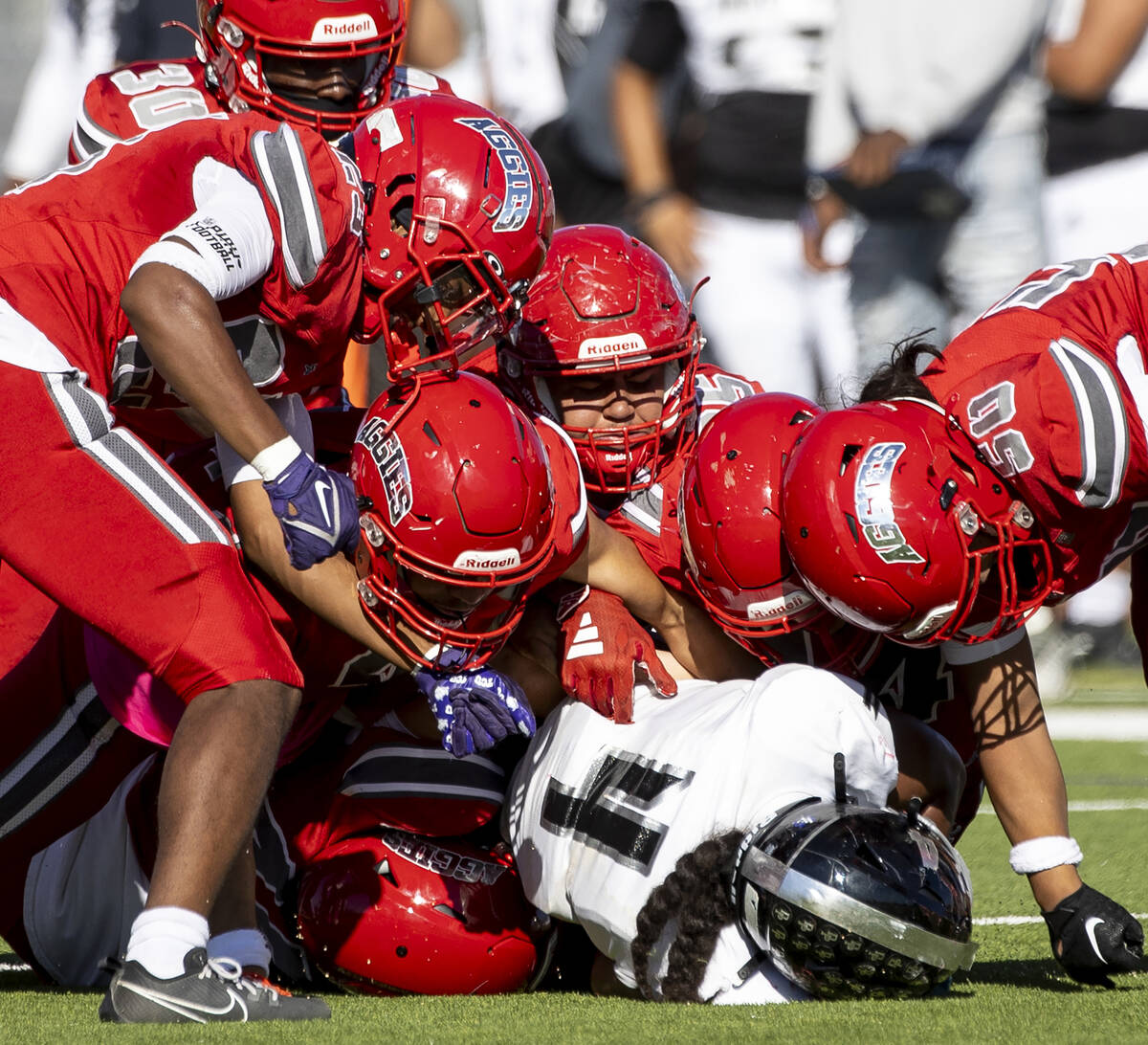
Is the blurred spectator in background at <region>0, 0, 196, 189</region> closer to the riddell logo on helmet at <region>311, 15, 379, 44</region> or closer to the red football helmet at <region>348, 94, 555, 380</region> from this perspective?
the riddell logo on helmet at <region>311, 15, 379, 44</region>

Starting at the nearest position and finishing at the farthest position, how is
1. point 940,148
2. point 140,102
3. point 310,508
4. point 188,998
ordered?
point 188,998 → point 310,508 → point 140,102 → point 940,148

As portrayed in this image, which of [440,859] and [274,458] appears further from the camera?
[440,859]

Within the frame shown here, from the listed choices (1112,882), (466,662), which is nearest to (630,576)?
(466,662)

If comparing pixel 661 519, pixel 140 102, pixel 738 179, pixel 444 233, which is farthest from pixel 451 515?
pixel 738 179

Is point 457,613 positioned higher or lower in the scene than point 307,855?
higher

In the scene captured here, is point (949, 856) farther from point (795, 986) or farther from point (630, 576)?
point (630, 576)

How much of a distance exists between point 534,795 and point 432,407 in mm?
830

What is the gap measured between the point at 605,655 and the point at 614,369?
34.3 inches

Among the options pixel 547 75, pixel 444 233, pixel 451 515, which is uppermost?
pixel 444 233

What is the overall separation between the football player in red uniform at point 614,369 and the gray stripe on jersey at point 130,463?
111cm

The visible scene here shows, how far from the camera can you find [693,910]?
9.38 feet

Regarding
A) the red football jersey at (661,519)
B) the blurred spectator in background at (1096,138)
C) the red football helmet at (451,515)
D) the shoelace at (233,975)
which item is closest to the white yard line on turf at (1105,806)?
the red football jersey at (661,519)

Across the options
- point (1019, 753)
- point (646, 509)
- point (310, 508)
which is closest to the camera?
point (310, 508)

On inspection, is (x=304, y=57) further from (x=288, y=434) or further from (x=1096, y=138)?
(x=1096, y=138)
